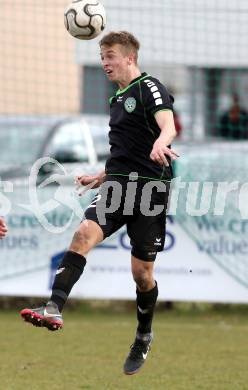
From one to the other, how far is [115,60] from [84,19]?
0.76 m

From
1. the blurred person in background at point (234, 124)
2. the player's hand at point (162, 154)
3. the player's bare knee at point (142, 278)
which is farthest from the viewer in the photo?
the blurred person in background at point (234, 124)

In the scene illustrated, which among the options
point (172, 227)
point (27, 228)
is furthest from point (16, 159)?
point (172, 227)

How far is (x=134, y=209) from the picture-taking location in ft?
26.6

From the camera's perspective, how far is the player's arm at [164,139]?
284 inches

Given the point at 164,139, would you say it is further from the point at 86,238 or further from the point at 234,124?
the point at 234,124

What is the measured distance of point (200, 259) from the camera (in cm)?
1245

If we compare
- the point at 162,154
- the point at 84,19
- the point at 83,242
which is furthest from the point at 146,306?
the point at 84,19

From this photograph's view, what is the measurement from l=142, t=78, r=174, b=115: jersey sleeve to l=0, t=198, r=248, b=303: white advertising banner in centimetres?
461

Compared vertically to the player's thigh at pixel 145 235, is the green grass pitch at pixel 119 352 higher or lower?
lower

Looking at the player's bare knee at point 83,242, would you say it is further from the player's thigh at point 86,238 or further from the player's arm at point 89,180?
the player's arm at point 89,180

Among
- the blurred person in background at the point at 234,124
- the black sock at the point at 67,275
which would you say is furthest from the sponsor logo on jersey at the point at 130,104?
the blurred person in background at the point at 234,124

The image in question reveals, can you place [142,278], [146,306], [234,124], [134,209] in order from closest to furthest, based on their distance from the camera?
[134,209]
[142,278]
[146,306]
[234,124]

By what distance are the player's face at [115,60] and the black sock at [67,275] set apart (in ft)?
4.45

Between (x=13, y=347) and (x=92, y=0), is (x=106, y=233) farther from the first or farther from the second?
(x=13, y=347)
